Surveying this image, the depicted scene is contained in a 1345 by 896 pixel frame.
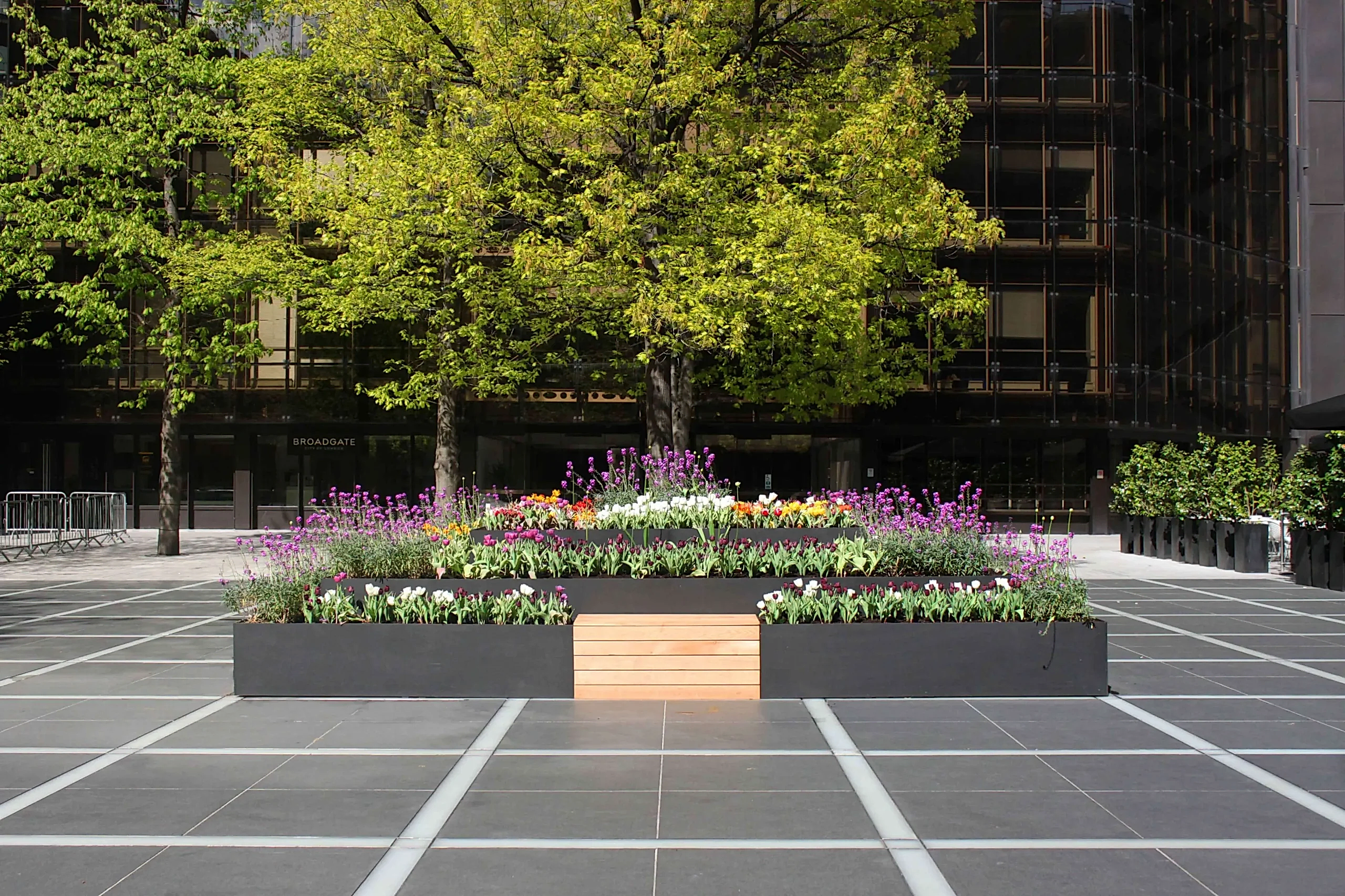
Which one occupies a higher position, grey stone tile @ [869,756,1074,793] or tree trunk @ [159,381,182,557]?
tree trunk @ [159,381,182,557]

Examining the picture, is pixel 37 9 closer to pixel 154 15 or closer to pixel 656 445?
pixel 154 15

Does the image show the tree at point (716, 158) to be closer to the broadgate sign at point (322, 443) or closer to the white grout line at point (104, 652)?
the white grout line at point (104, 652)

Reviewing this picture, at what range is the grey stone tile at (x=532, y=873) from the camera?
15.8 feet

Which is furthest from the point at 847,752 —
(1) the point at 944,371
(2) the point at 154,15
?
(1) the point at 944,371

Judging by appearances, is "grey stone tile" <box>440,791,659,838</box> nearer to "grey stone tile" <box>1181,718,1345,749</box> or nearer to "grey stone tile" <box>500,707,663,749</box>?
"grey stone tile" <box>500,707,663,749</box>

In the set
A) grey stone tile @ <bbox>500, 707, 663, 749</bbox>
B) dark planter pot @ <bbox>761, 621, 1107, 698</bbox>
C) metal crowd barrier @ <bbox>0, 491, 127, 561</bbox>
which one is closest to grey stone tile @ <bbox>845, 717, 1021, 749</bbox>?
dark planter pot @ <bbox>761, 621, 1107, 698</bbox>

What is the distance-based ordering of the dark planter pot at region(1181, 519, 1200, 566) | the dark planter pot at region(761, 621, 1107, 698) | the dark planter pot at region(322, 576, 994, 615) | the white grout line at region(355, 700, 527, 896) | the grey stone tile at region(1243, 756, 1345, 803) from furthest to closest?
1. the dark planter pot at region(1181, 519, 1200, 566)
2. the dark planter pot at region(322, 576, 994, 615)
3. the dark planter pot at region(761, 621, 1107, 698)
4. the grey stone tile at region(1243, 756, 1345, 803)
5. the white grout line at region(355, 700, 527, 896)

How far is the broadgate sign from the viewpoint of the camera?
34312mm

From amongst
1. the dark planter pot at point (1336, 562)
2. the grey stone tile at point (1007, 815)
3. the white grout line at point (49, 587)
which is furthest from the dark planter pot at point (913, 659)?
the white grout line at point (49, 587)

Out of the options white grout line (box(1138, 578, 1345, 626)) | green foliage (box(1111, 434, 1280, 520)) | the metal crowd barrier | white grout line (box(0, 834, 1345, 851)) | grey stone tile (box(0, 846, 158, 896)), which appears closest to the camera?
grey stone tile (box(0, 846, 158, 896))

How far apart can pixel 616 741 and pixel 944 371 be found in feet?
88.4

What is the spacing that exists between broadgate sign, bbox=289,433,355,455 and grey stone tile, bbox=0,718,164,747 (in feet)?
87.8

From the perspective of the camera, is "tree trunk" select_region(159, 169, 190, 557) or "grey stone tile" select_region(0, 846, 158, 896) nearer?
"grey stone tile" select_region(0, 846, 158, 896)

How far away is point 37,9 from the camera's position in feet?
110
